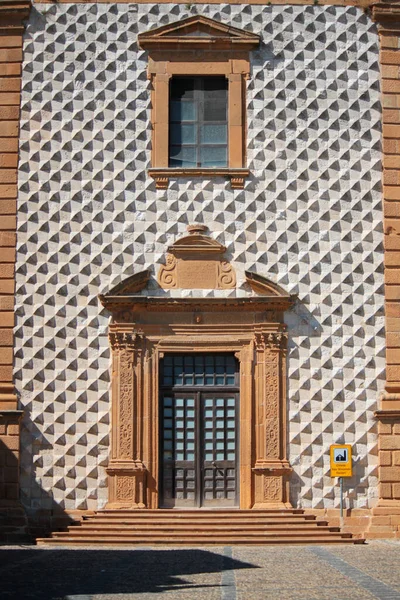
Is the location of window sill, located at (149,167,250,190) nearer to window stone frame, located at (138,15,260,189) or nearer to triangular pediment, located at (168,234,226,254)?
window stone frame, located at (138,15,260,189)

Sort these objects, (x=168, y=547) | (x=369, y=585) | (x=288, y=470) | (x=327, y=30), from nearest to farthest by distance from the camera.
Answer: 1. (x=369, y=585)
2. (x=168, y=547)
3. (x=288, y=470)
4. (x=327, y=30)

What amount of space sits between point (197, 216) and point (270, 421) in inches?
143

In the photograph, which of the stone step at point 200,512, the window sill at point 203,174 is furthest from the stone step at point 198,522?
the window sill at point 203,174

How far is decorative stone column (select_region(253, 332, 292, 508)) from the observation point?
1859cm

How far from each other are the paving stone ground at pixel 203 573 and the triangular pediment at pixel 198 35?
8.45 m

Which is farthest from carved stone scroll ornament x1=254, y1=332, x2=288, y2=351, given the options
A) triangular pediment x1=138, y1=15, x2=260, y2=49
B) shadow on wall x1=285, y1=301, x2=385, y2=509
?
triangular pediment x1=138, y1=15, x2=260, y2=49

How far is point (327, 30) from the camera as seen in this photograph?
20.0 metres

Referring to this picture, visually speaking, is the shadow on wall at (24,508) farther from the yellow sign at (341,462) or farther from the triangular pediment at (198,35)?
the triangular pediment at (198,35)

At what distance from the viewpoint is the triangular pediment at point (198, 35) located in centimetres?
1967

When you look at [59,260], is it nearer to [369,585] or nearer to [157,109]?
[157,109]

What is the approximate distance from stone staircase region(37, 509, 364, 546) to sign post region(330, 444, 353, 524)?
793mm

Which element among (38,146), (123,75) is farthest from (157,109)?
(38,146)

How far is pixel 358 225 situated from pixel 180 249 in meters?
3.02

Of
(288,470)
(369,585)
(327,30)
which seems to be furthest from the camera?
(327,30)
